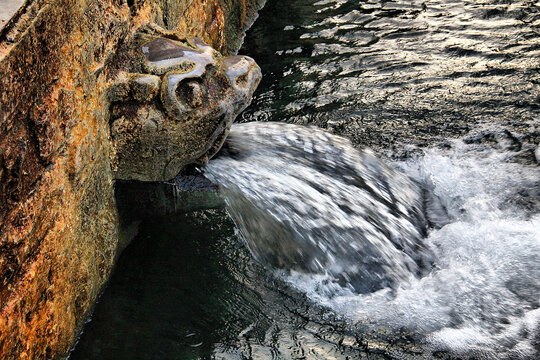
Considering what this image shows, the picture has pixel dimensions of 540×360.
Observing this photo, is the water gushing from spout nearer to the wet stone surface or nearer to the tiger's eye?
the tiger's eye

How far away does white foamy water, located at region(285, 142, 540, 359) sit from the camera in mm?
2904

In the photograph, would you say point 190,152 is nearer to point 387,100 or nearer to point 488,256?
point 488,256

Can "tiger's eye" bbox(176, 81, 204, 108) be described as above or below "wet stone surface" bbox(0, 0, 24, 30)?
below

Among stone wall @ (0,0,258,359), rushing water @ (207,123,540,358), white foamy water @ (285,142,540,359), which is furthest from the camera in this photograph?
rushing water @ (207,123,540,358)

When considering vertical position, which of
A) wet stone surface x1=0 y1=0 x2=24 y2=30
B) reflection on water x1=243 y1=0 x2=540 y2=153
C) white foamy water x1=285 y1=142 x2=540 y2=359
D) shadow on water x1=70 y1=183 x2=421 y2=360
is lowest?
white foamy water x1=285 y1=142 x2=540 y2=359

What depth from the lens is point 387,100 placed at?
16.6 ft

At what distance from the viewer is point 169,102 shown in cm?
289

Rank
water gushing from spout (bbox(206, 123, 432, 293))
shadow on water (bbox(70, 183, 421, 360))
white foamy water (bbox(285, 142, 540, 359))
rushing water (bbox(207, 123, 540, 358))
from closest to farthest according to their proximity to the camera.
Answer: shadow on water (bbox(70, 183, 421, 360)), white foamy water (bbox(285, 142, 540, 359)), rushing water (bbox(207, 123, 540, 358)), water gushing from spout (bbox(206, 123, 432, 293))

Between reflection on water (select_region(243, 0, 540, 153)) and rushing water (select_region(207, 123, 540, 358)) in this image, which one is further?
reflection on water (select_region(243, 0, 540, 153))

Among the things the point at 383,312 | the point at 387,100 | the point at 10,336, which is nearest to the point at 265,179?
the point at 383,312

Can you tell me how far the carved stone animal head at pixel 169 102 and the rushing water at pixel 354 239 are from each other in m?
0.20

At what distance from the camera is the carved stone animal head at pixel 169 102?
2.91 metres

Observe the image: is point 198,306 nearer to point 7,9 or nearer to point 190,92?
point 190,92

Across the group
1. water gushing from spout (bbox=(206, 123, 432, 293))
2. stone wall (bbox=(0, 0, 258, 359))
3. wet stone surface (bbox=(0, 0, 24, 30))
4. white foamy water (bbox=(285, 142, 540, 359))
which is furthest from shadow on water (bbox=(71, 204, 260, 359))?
wet stone surface (bbox=(0, 0, 24, 30))
